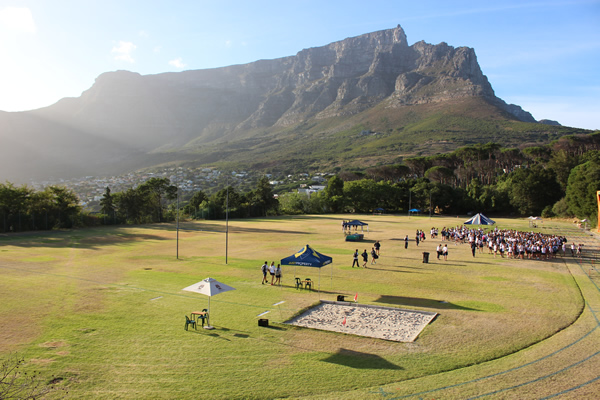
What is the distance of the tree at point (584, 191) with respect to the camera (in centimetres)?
6397

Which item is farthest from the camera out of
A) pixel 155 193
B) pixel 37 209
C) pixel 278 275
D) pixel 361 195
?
pixel 361 195

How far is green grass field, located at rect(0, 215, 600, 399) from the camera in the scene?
10609mm

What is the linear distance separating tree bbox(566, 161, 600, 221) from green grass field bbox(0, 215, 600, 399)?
149 ft

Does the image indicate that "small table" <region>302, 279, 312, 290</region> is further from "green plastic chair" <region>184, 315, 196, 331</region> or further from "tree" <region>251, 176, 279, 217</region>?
"tree" <region>251, 176, 279, 217</region>

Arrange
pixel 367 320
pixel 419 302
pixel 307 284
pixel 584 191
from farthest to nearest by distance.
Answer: pixel 584 191 < pixel 307 284 < pixel 419 302 < pixel 367 320

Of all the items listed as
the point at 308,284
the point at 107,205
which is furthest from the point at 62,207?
the point at 308,284

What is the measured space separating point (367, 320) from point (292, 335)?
12.2 feet

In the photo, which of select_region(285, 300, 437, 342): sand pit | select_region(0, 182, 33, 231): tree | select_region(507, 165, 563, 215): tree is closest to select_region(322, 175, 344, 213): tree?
select_region(507, 165, 563, 215): tree

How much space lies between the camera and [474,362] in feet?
39.7

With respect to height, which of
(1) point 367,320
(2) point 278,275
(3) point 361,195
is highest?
(3) point 361,195

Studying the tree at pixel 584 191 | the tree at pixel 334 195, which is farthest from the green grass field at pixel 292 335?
the tree at pixel 334 195

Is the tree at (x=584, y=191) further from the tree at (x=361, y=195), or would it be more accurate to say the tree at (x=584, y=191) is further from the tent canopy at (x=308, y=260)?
the tent canopy at (x=308, y=260)

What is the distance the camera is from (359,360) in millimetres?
12344

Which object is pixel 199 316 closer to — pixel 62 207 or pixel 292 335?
pixel 292 335
